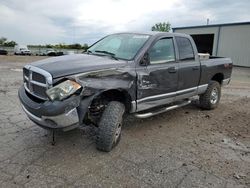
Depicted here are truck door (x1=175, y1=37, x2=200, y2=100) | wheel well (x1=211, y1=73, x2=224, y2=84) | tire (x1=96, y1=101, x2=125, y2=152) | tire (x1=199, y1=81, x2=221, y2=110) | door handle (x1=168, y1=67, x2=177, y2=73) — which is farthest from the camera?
wheel well (x1=211, y1=73, x2=224, y2=84)

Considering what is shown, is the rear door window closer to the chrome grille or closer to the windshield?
the windshield

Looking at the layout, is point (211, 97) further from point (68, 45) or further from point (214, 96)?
point (68, 45)

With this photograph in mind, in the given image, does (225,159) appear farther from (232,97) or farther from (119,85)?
(232,97)

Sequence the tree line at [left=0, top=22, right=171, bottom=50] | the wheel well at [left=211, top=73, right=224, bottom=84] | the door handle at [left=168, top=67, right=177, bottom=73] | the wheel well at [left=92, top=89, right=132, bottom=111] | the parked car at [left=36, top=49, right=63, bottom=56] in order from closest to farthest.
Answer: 1. the wheel well at [left=92, top=89, right=132, bottom=111]
2. the door handle at [left=168, top=67, right=177, bottom=73]
3. the wheel well at [left=211, top=73, right=224, bottom=84]
4. the parked car at [left=36, top=49, right=63, bottom=56]
5. the tree line at [left=0, top=22, right=171, bottom=50]

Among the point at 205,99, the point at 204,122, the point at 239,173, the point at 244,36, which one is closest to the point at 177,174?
the point at 239,173

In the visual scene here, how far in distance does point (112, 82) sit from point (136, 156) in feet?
3.90

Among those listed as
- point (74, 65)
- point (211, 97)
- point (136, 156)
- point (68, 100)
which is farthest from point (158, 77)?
point (211, 97)

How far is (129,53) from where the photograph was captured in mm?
4406

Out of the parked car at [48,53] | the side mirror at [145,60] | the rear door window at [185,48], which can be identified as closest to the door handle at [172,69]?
the rear door window at [185,48]

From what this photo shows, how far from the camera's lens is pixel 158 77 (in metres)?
4.52

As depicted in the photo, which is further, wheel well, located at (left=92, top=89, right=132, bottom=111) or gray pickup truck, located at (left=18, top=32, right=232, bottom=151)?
wheel well, located at (left=92, top=89, right=132, bottom=111)

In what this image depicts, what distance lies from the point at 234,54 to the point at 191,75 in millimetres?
19412

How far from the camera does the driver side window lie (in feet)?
14.9

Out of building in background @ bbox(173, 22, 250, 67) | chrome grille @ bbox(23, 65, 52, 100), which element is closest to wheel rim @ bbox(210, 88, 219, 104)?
chrome grille @ bbox(23, 65, 52, 100)
